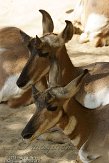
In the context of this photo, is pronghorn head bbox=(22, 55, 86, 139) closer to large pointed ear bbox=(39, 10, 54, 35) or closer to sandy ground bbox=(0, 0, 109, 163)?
sandy ground bbox=(0, 0, 109, 163)

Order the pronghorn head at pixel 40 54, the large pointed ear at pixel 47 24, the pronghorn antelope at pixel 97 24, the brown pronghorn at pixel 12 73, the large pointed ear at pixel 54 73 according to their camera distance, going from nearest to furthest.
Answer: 1. the pronghorn head at pixel 40 54
2. the large pointed ear at pixel 54 73
3. the large pointed ear at pixel 47 24
4. the brown pronghorn at pixel 12 73
5. the pronghorn antelope at pixel 97 24

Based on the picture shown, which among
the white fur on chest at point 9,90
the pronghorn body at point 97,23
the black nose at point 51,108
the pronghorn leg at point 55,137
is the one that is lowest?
the pronghorn leg at point 55,137

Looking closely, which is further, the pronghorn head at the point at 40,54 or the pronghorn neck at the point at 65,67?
the pronghorn neck at the point at 65,67

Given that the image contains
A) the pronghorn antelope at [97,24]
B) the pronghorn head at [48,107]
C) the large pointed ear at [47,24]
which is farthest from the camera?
the pronghorn antelope at [97,24]

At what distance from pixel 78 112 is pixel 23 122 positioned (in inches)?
53.7

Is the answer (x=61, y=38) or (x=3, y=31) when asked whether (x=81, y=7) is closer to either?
(x=3, y=31)

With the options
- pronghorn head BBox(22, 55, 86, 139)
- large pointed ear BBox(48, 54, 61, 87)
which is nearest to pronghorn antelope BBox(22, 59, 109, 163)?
pronghorn head BBox(22, 55, 86, 139)

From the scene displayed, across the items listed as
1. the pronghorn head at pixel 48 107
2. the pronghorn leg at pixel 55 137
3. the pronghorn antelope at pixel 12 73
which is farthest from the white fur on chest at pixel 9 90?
the pronghorn head at pixel 48 107

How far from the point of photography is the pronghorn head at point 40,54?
5066 mm

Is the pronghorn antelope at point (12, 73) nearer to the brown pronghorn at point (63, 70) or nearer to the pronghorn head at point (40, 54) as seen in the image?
the brown pronghorn at point (63, 70)

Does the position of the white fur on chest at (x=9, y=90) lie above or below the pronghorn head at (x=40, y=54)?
below

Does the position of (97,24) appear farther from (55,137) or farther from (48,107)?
(48,107)

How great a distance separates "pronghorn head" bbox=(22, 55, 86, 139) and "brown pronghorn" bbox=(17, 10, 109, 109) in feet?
2.59

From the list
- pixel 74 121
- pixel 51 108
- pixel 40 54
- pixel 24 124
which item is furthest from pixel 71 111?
pixel 24 124
